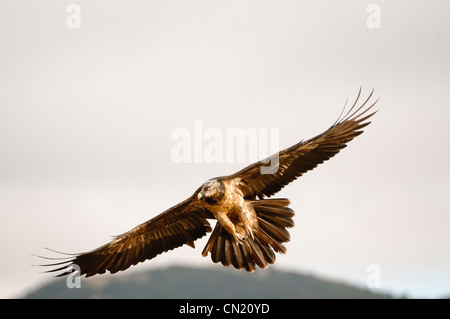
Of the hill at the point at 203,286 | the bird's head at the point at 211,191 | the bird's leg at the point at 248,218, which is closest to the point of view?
the bird's head at the point at 211,191

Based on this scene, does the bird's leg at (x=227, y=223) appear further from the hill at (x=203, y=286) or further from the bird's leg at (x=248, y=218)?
the hill at (x=203, y=286)

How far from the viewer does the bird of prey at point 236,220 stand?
1298 centimetres

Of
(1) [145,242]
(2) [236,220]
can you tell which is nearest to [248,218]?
(2) [236,220]

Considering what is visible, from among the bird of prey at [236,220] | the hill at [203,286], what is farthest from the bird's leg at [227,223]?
the hill at [203,286]

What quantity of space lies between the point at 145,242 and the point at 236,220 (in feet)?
5.74

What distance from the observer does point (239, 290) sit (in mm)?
58219

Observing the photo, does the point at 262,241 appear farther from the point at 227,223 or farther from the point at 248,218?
the point at 227,223

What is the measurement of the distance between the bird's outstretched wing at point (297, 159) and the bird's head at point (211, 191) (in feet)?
1.07

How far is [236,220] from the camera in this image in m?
13.3
